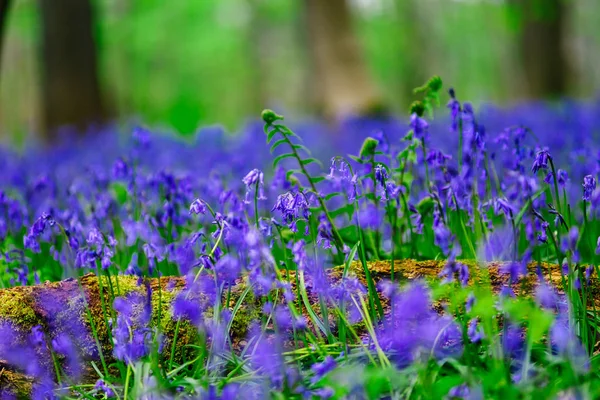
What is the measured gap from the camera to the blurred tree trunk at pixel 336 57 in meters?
11.6

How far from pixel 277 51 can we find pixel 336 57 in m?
34.6

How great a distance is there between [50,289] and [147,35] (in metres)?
23.3

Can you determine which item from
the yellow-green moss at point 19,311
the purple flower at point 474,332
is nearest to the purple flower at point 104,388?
the yellow-green moss at point 19,311

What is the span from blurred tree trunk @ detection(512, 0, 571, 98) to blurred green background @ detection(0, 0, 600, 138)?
0.02 m

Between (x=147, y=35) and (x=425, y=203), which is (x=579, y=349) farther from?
(x=147, y=35)

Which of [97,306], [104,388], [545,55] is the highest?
[545,55]

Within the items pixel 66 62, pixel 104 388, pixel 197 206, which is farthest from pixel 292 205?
pixel 66 62

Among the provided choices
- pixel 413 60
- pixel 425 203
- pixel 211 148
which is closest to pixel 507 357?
pixel 425 203

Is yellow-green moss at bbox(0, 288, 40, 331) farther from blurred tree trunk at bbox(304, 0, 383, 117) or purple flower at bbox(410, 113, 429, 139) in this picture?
blurred tree trunk at bbox(304, 0, 383, 117)

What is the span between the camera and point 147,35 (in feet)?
81.9

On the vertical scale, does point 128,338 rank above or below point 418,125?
below

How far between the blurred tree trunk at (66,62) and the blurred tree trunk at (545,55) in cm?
752

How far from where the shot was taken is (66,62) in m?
12.2

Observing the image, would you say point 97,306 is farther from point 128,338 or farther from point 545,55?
point 545,55
